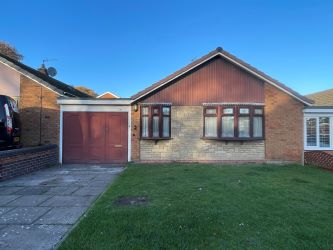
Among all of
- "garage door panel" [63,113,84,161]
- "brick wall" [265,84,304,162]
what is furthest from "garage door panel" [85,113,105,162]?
"brick wall" [265,84,304,162]

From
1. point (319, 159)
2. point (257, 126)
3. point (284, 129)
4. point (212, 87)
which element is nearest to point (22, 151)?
point (212, 87)

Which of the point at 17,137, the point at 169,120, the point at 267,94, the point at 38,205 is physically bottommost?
the point at 38,205

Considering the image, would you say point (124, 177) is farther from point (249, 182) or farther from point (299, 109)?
point (299, 109)

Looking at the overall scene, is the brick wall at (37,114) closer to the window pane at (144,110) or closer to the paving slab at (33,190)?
the window pane at (144,110)

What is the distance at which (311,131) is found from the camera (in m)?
12.1

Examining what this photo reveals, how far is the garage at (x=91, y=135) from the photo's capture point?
11859 millimetres

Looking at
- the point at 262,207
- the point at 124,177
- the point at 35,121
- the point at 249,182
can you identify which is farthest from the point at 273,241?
the point at 35,121

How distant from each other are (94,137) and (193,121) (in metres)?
4.69

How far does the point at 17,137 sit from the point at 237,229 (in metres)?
9.04

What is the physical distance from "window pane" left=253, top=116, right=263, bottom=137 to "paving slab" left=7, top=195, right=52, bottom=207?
8951 mm

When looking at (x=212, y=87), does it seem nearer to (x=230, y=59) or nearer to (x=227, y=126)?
(x=230, y=59)

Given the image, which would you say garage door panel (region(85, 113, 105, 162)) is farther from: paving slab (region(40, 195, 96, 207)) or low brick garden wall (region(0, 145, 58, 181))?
paving slab (region(40, 195, 96, 207))

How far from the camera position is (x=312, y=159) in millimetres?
11477

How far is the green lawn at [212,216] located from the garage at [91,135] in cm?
420
